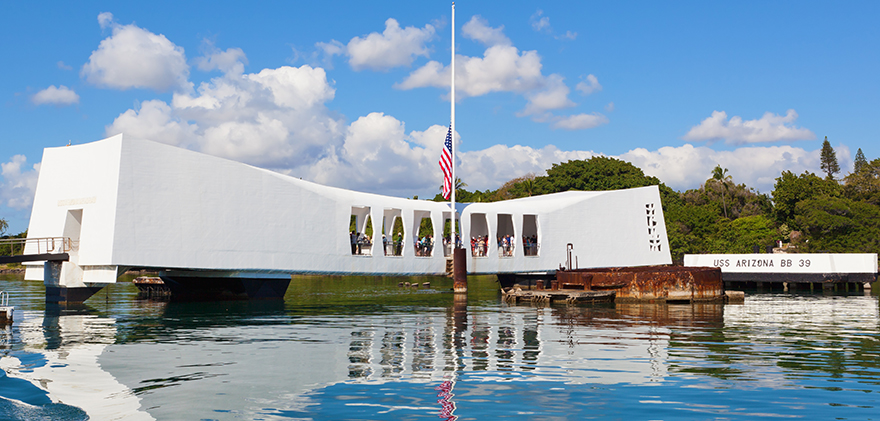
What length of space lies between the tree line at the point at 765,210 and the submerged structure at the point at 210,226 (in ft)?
98.5

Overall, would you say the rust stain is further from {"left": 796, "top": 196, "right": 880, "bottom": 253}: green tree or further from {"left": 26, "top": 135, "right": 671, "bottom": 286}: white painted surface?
{"left": 796, "top": 196, "right": 880, "bottom": 253}: green tree

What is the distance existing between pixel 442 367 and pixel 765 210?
7487 cm

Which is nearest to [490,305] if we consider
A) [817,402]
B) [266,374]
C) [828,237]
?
[266,374]

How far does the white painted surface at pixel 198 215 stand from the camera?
23.0m

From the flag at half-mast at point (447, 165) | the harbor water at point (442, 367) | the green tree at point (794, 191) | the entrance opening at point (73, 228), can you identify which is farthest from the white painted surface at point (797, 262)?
the entrance opening at point (73, 228)

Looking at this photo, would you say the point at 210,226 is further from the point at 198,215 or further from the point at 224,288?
the point at 224,288

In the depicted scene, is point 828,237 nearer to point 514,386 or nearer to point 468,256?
point 468,256

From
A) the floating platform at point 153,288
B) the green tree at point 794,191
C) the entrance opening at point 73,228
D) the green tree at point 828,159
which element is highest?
the green tree at point 828,159

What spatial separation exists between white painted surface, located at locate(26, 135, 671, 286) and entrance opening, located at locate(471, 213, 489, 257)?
525mm

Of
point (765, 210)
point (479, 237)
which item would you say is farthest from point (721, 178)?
point (479, 237)

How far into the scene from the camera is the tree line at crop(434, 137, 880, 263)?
2024 inches

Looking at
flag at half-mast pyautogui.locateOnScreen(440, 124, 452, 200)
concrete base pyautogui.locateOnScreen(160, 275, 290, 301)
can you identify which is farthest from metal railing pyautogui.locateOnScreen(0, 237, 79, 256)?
flag at half-mast pyautogui.locateOnScreen(440, 124, 452, 200)

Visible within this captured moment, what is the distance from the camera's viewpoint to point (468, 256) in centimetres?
3206

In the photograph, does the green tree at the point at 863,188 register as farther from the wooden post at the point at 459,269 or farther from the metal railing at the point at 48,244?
the metal railing at the point at 48,244
